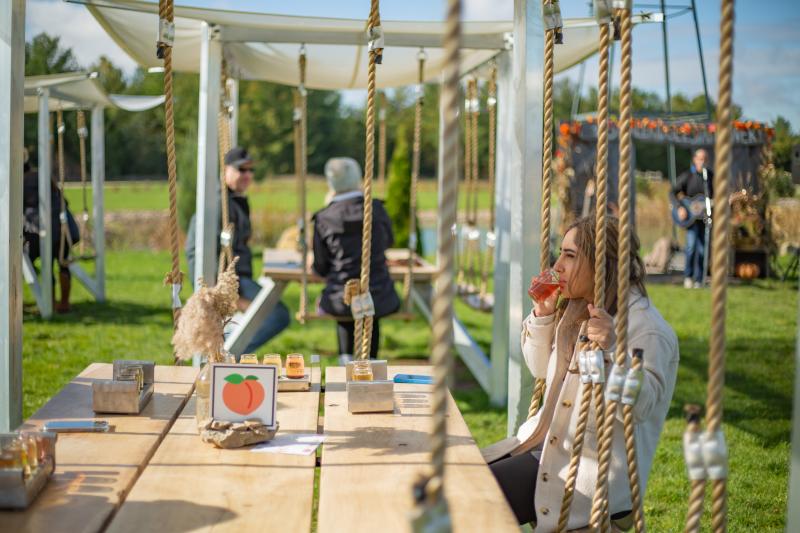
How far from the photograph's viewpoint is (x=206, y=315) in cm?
203

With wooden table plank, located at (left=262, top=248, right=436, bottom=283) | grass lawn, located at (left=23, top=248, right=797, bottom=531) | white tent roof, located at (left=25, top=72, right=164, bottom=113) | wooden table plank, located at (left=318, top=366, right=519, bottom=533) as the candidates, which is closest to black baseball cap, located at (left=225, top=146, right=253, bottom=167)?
wooden table plank, located at (left=262, top=248, right=436, bottom=283)

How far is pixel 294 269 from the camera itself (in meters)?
5.70

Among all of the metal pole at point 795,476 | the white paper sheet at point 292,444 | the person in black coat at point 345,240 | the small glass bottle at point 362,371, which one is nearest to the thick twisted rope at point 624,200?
the metal pole at point 795,476

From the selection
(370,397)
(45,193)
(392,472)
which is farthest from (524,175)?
(45,193)

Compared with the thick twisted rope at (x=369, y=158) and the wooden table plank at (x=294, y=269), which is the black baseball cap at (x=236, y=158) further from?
the thick twisted rope at (x=369, y=158)

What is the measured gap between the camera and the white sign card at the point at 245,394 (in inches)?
74.7

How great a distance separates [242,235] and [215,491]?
13.1 feet

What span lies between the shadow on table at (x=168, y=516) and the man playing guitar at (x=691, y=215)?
10351mm

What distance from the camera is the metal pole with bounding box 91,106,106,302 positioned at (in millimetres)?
8641

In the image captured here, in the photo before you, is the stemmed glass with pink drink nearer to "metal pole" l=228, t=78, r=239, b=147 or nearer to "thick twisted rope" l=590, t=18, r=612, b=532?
"thick twisted rope" l=590, t=18, r=612, b=532

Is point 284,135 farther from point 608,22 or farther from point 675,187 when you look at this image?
point 608,22

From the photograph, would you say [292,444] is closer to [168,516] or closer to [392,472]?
[392,472]

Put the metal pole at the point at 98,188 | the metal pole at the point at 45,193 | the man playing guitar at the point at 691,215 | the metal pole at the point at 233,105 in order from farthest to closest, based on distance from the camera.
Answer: the man playing guitar at the point at 691,215
the metal pole at the point at 98,188
the metal pole at the point at 45,193
the metal pole at the point at 233,105

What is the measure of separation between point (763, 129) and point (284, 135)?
32817mm
